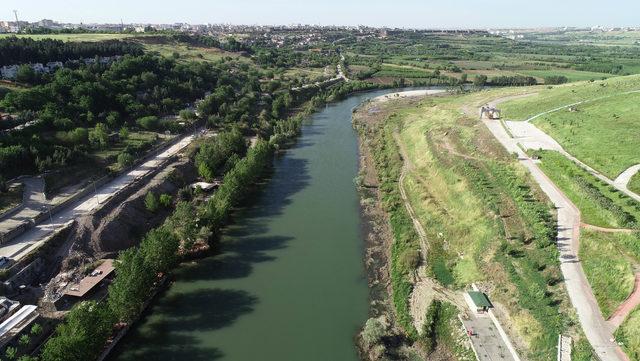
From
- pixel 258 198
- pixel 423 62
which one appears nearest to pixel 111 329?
pixel 258 198

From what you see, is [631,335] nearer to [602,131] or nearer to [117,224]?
[602,131]

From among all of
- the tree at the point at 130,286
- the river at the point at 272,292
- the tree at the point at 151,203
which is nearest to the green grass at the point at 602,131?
the river at the point at 272,292

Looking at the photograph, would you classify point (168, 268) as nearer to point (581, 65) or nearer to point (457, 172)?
point (457, 172)

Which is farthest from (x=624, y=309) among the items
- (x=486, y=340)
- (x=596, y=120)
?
(x=596, y=120)

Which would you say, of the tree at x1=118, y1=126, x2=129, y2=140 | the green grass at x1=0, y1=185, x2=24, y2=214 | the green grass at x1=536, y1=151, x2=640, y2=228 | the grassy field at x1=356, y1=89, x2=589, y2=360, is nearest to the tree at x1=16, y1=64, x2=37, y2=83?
the tree at x1=118, y1=126, x2=129, y2=140

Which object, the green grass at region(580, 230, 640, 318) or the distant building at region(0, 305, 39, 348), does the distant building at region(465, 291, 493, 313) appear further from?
the distant building at region(0, 305, 39, 348)
